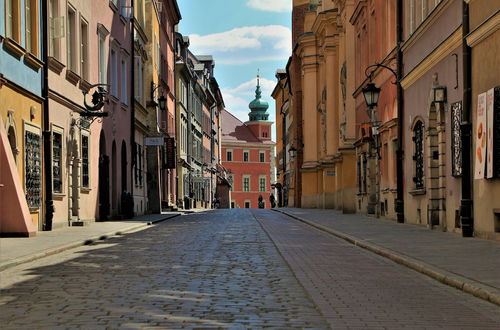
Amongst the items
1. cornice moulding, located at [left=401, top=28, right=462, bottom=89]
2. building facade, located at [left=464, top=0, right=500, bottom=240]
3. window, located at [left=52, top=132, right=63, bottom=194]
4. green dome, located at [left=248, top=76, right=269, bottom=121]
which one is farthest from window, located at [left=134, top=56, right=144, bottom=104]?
green dome, located at [left=248, top=76, right=269, bottom=121]

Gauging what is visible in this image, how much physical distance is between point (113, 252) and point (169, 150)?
36.3m

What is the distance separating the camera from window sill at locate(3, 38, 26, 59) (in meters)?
20.3

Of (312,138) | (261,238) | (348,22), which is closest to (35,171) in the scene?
(261,238)

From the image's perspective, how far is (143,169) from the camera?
44094mm

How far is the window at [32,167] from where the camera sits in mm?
22016

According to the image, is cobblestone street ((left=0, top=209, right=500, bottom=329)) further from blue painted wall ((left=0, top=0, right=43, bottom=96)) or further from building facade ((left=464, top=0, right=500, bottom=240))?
blue painted wall ((left=0, top=0, right=43, bottom=96))

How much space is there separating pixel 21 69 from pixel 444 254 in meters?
11.9

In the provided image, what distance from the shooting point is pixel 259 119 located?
172000 mm

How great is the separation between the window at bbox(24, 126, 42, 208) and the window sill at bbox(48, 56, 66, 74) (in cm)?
228

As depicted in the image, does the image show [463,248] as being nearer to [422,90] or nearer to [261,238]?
[261,238]

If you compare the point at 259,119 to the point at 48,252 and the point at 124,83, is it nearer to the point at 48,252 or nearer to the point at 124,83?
the point at 124,83

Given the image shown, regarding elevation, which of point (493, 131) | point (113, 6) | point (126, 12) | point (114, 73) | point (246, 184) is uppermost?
point (126, 12)

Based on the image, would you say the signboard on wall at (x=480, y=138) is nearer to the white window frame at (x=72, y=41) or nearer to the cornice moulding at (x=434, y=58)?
the cornice moulding at (x=434, y=58)

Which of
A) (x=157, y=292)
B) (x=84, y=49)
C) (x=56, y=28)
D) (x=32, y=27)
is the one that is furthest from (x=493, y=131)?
(x=84, y=49)
